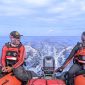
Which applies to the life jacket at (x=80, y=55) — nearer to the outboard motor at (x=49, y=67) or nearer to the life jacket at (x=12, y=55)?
the outboard motor at (x=49, y=67)

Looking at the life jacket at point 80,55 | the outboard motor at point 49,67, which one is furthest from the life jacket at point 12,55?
the life jacket at point 80,55

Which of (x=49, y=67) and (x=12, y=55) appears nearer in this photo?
(x=49, y=67)

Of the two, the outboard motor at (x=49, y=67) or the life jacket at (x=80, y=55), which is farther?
the life jacket at (x=80, y=55)

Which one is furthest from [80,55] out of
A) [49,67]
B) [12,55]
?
[12,55]

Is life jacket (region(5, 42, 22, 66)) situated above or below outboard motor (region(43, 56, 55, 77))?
above

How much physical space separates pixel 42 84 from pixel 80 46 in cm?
173

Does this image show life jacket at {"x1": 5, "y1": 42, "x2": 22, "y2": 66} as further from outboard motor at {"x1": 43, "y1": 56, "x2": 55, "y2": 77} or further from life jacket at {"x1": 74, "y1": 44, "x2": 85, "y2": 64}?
life jacket at {"x1": 74, "y1": 44, "x2": 85, "y2": 64}

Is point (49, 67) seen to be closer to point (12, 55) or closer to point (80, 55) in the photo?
point (80, 55)

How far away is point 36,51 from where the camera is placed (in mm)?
16719

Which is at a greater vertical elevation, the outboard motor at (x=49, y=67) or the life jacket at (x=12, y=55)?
the life jacket at (x=12, y=55)

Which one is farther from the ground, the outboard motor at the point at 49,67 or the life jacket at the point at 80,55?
the life jacket at the point at 80,55

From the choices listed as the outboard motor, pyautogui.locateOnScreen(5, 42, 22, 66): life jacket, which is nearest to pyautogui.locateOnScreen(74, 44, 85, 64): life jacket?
the outboard motor

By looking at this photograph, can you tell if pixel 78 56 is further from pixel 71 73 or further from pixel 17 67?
pixel 17 67

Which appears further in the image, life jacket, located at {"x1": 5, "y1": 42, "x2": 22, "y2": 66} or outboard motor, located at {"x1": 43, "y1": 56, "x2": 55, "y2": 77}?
life jacket, located at {"x1": 5, "y1": 42, "x2": 22, "y2": 66}
